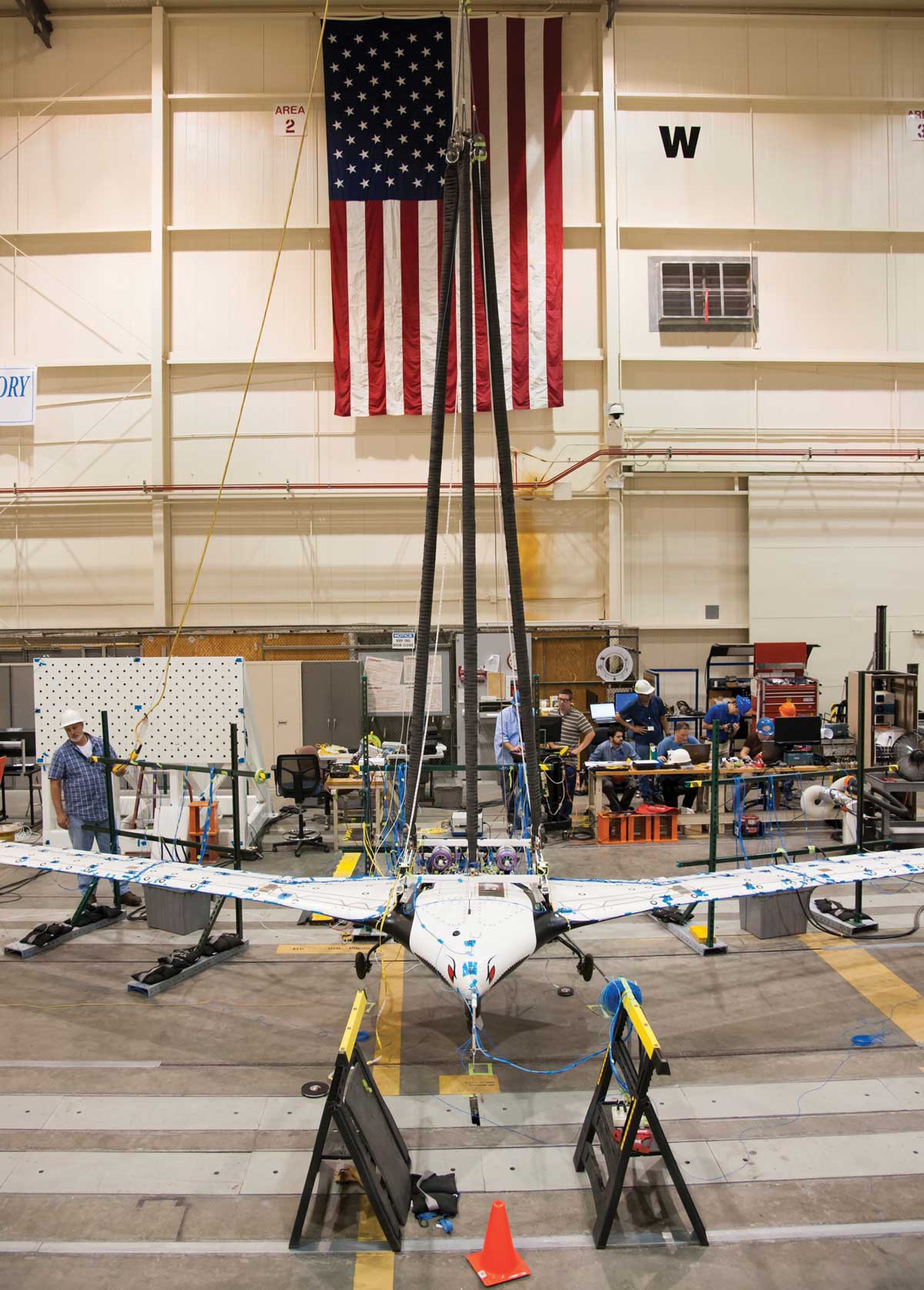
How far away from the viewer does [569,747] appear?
12508mm

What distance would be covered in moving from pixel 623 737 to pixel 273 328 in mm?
10352

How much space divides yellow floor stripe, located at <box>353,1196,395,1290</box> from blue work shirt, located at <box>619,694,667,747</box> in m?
9.26

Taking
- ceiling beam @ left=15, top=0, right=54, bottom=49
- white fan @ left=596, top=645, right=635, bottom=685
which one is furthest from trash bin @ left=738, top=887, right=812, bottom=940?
ceiling beam @ left=15, top=0, right=54, bottom=49

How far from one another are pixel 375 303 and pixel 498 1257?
15.3m

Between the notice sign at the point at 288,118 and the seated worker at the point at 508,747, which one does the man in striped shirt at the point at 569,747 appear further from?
the notice sign at the point at 288,118

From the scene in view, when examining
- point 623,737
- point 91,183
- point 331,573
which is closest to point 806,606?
point 623,737

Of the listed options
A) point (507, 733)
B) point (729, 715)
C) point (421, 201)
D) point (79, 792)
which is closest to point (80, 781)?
point (79, 792)

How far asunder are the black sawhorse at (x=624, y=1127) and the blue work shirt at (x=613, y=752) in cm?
715

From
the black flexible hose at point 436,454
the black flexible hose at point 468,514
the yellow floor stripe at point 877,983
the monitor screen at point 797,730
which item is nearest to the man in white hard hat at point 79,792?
the black flexible hose at point 436,454

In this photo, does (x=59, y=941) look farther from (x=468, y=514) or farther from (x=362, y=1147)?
(x=468, y=514)

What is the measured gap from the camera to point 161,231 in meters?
16.2

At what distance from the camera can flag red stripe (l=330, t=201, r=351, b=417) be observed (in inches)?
626

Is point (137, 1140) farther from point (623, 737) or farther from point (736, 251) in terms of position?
point (736, 251)

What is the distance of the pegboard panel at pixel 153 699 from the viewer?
10.2m
